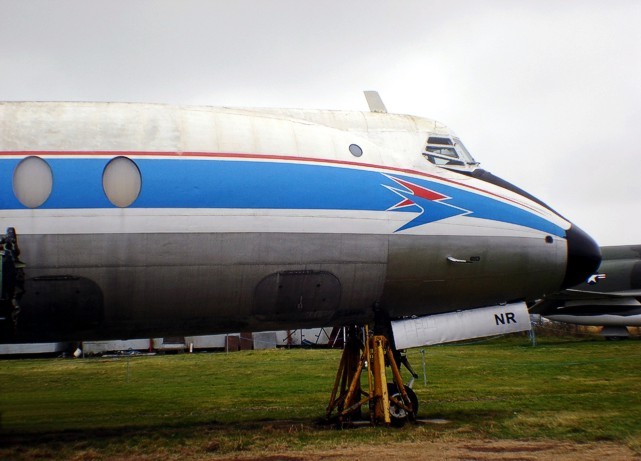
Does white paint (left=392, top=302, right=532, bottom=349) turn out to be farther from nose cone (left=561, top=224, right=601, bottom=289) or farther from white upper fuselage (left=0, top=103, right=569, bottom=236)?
white upper fuselage (left=0, top=103, right=569, bottom=236)

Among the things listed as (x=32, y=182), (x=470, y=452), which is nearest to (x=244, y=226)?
(x=32, y=182)

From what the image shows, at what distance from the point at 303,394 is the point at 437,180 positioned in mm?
8966

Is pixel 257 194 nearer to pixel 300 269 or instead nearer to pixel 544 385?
pixel 300 269

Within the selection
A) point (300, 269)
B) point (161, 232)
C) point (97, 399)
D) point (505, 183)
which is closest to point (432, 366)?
point (97, 399)

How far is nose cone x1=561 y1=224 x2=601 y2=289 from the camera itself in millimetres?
12586

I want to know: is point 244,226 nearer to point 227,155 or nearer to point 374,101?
point 227,155

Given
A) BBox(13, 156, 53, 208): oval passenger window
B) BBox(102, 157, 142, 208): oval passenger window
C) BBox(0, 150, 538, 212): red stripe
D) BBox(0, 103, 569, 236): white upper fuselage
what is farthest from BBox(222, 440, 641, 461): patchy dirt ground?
BBox(13, 156, 53, 208): oval passenger window

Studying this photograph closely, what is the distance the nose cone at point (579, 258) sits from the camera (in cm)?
1259

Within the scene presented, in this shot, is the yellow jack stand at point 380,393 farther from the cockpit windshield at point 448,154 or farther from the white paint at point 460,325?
the cockpit windshield at point 448,154

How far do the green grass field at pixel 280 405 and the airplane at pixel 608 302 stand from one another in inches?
228

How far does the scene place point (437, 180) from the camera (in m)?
12.1

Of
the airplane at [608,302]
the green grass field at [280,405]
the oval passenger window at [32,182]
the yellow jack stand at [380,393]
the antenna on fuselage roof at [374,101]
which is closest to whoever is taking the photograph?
the oval passenger window at [32,182]

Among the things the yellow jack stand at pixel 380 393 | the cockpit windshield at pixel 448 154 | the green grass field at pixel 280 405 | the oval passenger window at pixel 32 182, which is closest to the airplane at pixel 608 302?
the green grass field at pixel 280 405

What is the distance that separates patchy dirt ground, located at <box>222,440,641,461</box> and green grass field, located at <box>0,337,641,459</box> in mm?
466
